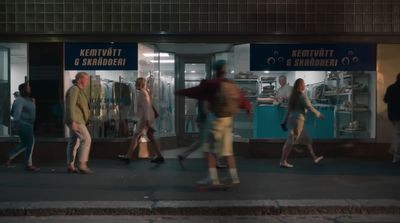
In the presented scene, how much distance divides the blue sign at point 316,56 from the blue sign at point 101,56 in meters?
2.42

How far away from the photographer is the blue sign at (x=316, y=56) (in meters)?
12.1

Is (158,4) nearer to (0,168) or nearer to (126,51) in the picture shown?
(126,51)

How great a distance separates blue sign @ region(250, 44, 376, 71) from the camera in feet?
39.7

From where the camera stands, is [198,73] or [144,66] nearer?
[144,66]

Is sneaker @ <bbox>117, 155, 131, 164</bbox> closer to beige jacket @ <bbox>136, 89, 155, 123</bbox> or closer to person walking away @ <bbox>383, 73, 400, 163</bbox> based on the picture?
beige jacket @ <bbox>136, 89, 155, 123</bbox>

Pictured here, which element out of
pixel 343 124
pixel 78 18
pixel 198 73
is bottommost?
pixel 343 124

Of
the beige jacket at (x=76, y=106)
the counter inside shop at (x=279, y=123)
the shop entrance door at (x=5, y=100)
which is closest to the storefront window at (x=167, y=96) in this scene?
the counter inside shop at (x=279, y=123)

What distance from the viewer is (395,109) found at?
37.7 ft

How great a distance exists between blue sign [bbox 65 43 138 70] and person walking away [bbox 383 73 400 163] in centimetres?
491

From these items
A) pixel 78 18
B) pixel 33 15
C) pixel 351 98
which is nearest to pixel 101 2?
pixel 78 18

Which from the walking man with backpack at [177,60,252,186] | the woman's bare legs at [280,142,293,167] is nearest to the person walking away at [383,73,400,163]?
the woman's bare legs at [280,142,293,167]

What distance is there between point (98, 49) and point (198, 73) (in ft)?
10.7

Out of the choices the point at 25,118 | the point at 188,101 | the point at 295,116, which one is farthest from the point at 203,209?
the point at 188,101

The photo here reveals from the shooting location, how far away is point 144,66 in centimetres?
1272
